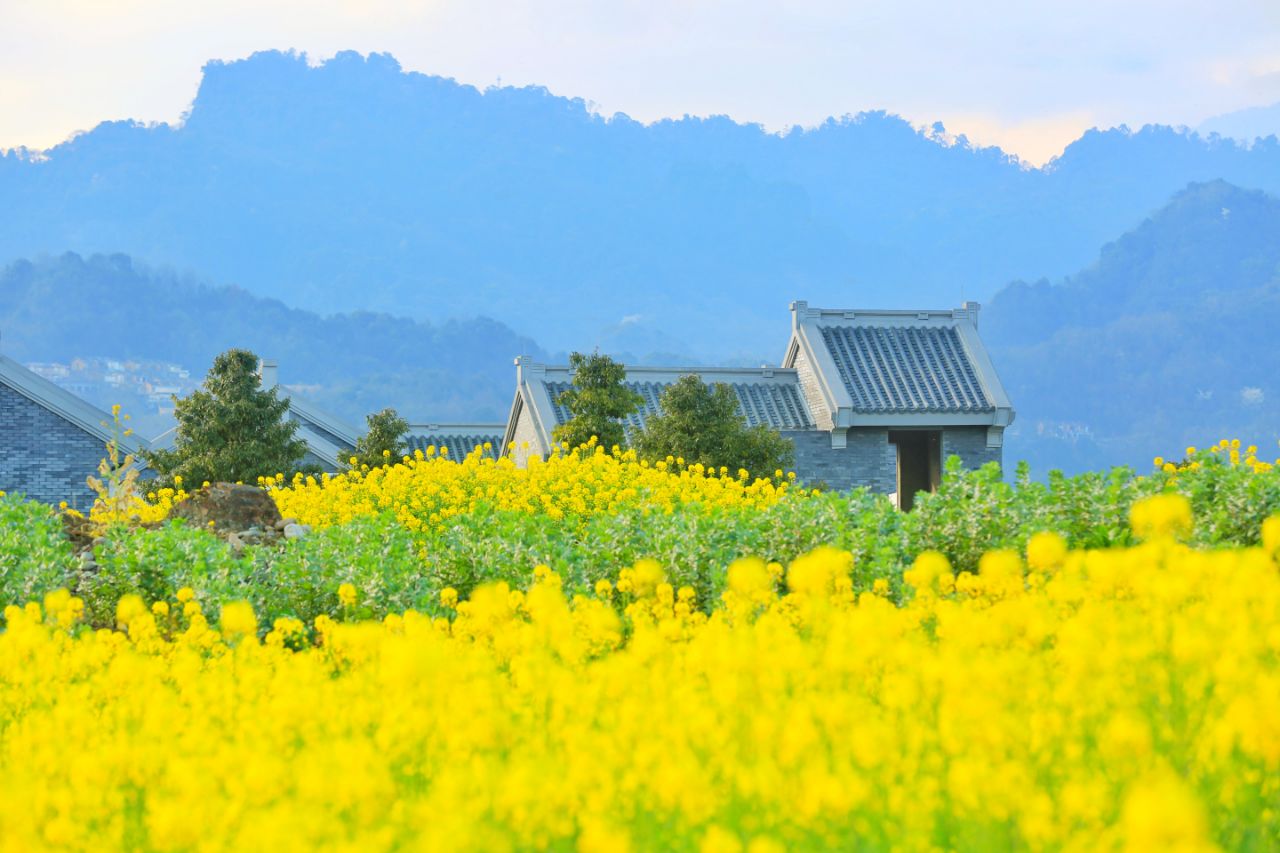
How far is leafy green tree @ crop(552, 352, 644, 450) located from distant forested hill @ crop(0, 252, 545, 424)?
89681 mm

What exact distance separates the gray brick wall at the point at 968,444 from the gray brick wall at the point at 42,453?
14810 millimetres

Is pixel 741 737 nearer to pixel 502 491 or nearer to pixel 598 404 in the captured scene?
pixel 502 491

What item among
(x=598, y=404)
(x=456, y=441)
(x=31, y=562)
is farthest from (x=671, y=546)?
(x=456, y=441)

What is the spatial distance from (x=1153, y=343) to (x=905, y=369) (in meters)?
94.9

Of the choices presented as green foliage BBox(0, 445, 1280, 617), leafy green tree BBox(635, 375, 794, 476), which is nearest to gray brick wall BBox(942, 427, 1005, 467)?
leafy green tree BBox(635, 375, 794, 476)

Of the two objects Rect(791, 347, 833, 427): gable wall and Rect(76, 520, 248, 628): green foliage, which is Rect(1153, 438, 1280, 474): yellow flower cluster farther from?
Rect(791, 347, 833, 427): gable wall

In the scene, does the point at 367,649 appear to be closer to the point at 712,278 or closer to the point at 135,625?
the point at 135,625

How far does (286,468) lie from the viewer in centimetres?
1855

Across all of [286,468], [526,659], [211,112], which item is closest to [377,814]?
[526,659]

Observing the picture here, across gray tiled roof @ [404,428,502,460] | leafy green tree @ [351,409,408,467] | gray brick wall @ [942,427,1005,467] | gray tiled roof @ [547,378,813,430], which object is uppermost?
gray tiled roof @ [404,428,502,460]

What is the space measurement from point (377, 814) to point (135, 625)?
334 centimetres

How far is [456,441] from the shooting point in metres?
28.1

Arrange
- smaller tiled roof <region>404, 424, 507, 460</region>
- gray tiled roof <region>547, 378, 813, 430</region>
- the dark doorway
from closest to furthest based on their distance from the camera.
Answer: gray tiled roof <region>547, 378, 813, 430</region> < the dark doorway < smaller tiled roof <region>404, 424, 507, 460</region>

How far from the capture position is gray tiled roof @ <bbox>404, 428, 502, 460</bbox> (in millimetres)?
27281
